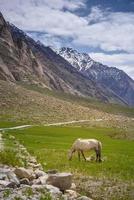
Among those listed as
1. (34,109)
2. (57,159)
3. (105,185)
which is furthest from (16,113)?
(105,185)

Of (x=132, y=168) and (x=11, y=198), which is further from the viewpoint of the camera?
(x=132, y=168)

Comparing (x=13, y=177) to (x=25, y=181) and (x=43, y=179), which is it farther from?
(x=43, y=179)

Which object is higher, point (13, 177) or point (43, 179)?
point (13, 177)

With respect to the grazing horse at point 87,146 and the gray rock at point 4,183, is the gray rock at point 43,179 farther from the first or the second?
the grazing horse at point 87,146

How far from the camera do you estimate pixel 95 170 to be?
112 feet

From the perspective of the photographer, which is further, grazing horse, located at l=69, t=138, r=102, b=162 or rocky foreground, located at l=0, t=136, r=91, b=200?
grazing horse, located at l=69, t=138, r=102, b=162

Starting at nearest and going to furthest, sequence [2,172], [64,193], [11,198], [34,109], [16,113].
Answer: [11,198]
[64,193]
[2,172]
[16,113]
[34,109]

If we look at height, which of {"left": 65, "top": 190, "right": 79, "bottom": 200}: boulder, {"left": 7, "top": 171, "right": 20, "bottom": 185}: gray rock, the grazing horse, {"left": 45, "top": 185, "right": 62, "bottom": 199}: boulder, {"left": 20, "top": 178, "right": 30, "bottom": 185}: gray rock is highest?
the grazing horse

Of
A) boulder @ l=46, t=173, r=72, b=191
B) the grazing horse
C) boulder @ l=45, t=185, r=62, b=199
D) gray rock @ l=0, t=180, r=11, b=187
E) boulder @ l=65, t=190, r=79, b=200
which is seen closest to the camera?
boulder @ l=45, t=185, r=62, b=199

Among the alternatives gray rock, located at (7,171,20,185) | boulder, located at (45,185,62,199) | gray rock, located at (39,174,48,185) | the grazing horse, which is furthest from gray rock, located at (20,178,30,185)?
the grazing horse

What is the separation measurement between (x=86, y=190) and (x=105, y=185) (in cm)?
180

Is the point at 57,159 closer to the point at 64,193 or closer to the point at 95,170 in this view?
the point at 95,170

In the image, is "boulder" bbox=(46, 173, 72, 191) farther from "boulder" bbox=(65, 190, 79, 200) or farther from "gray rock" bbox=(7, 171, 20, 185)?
"gray rock" bbox=(7, 171, 20, 185)

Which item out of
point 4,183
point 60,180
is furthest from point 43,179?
point 4,183
